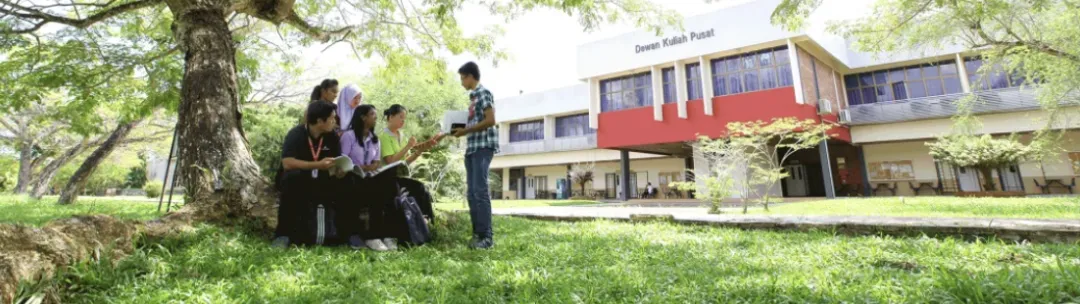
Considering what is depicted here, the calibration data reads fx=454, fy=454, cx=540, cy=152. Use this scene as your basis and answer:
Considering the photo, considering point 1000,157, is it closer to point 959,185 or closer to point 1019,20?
point 959,185

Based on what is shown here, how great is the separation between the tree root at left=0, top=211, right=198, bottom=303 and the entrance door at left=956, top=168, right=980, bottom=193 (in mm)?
24696

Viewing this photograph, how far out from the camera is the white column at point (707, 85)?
16.4 metres

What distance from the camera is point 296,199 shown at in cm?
316

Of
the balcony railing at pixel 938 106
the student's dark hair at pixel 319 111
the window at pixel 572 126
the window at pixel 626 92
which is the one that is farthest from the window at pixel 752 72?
the student's dark hair at pixel 319 111

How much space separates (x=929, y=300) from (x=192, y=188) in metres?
4.76

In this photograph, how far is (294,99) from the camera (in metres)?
14.2

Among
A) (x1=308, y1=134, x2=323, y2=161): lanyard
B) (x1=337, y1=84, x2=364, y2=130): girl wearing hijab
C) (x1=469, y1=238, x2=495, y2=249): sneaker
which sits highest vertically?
(x1=337, y1=84, x2=364, y2=130): girl wearing hijab

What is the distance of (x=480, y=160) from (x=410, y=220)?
707mm

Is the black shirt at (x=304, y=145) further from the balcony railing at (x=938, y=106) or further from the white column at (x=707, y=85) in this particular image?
the balcony railing at (x=938, y=106)

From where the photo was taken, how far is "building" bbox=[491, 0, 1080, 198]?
1534 centimetres

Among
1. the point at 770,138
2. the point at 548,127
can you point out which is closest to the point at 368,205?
the point at 770,138

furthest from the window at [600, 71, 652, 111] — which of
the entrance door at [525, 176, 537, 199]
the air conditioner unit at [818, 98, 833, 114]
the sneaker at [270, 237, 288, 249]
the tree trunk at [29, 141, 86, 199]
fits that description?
the tree trunk at [29, 141, 86, 199]

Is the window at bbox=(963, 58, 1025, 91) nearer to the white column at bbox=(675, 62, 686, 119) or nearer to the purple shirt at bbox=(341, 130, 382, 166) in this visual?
the white column at bbox=(675, 62, 686, 119)

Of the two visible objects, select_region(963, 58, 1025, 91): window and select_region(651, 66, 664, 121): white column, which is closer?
select_region(963, 58, 1025, 91): window
